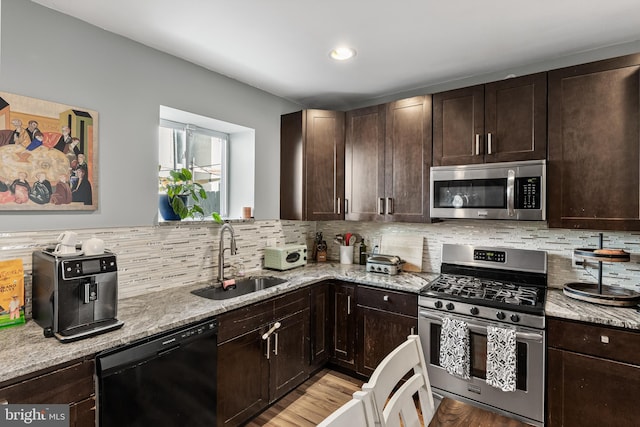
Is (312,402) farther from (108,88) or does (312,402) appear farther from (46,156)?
(108,88)

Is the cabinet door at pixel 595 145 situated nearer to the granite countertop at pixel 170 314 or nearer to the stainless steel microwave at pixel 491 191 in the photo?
the stainless steel microwave at pixel 491 191

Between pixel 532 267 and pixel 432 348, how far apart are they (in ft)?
3.22

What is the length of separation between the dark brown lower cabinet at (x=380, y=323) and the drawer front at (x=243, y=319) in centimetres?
81

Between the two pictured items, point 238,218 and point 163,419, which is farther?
point 238,218

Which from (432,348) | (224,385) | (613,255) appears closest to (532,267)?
(613,255)

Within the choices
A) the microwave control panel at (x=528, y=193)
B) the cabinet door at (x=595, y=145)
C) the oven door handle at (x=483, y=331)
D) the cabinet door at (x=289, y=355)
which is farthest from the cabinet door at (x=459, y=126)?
the cabinet door at (x=289, y=355)

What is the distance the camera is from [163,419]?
5.34 ft

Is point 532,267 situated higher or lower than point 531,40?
lower

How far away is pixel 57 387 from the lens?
1.28 meters

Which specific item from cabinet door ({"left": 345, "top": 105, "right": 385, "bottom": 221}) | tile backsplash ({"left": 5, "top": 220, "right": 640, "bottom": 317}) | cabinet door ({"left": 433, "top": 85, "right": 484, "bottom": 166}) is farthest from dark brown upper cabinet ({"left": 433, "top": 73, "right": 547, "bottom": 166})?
tile backsplash ({"left": 5, "top": 220, "right": 640, "bottom": 317})

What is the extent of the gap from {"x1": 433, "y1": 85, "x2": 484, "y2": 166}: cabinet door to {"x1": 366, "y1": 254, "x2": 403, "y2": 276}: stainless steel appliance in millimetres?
885

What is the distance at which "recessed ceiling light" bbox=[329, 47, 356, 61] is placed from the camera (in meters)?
2.19

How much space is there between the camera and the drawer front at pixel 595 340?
5.67 feet

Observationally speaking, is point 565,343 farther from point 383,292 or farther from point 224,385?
point 224,385
